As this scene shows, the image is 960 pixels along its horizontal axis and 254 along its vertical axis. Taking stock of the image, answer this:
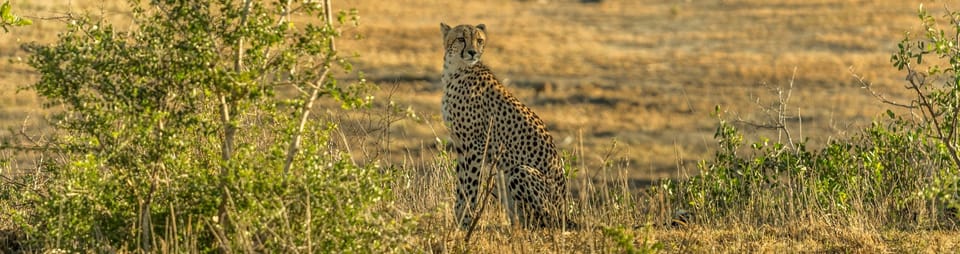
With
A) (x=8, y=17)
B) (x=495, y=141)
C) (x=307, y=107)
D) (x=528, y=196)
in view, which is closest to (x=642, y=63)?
(x=495, y=141)

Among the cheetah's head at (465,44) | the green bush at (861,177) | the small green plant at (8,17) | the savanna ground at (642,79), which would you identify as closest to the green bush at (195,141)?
the small green plant at (8,17)

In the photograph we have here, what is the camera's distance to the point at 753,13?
1188 inches

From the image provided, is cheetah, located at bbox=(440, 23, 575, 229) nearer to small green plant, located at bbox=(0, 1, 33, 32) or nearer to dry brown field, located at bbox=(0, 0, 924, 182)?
small green plant, located at bbox=(0, 1, 33, 32)

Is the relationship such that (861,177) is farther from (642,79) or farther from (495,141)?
(642,79)

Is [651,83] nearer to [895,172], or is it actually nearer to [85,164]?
[895,172]

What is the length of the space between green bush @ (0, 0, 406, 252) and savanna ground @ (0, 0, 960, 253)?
45cm

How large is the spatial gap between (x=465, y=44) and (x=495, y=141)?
603 millimetres

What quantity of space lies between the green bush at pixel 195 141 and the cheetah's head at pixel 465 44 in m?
2.19

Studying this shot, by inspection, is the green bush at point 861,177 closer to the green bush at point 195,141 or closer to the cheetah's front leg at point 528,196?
the cheetah's front leg at point 528,196

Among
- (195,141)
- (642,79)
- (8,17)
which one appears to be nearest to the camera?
(195,141)

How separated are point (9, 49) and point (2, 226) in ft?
49.0

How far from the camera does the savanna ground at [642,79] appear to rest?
6.46 metres

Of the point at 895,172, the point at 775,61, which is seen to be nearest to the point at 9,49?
the point at 775,61

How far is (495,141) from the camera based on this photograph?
7441 mm
